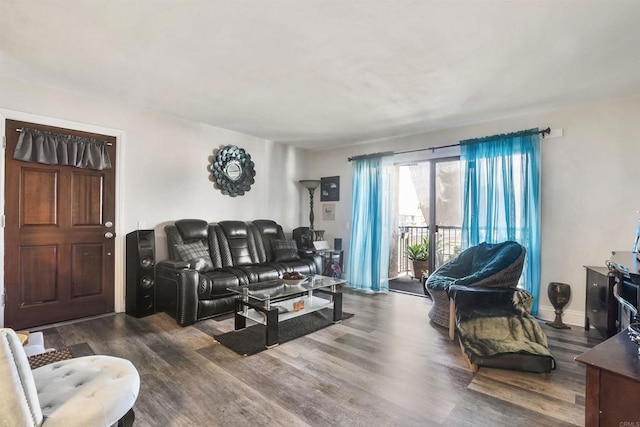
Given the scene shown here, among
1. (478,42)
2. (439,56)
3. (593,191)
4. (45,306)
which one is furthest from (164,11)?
(593,191)

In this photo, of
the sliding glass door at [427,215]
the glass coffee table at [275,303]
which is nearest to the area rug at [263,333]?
the glass coffee table at [275,303]

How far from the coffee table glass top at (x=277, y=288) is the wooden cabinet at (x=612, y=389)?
7.66 ft

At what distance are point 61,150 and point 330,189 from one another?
13.0ft

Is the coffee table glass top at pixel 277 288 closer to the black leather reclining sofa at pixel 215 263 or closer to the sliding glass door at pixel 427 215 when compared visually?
the black leather reclining sofa at pixel 215 263

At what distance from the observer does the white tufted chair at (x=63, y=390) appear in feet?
3.59

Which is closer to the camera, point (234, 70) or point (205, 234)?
point (234, 70)

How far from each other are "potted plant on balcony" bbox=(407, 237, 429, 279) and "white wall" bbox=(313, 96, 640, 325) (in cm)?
229

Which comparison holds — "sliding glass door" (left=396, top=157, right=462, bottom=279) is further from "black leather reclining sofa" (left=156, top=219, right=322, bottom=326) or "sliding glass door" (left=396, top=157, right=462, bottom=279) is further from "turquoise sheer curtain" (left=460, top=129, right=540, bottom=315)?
"black leather reclining sofa" (left=156, top=219, right=322, bottom=326)

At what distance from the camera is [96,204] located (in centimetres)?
359

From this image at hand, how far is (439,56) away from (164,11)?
2.03 meters

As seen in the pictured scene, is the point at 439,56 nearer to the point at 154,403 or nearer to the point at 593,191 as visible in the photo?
the point at 593,191

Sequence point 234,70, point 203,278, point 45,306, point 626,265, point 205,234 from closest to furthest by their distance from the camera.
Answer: point 626,265
point 234,70
point 45,306
point 203,278
point 205,234

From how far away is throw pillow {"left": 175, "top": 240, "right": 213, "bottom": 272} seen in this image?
383 centimetres

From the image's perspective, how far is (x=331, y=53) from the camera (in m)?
2.45
